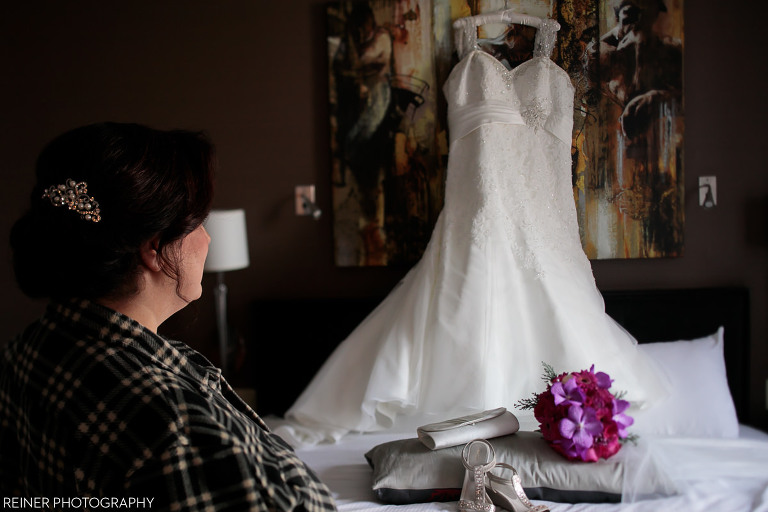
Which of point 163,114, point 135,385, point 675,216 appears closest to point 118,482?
point 135,385

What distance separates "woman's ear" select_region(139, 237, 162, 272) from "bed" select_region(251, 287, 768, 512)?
102 cm

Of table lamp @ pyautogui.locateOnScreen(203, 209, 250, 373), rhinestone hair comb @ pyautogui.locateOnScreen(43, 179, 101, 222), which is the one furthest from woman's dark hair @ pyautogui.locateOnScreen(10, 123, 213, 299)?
table lamp @ pyautogui.locateOnScreen(203, 209, 250, 373)

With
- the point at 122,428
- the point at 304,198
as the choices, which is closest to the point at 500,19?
the point at 304,198

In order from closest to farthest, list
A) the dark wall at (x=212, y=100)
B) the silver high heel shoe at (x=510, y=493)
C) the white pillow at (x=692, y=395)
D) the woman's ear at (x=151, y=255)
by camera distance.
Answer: the woman's ear at (x=151, y=255) → the silver high heel shoe at (x=510, y=493) → the white pillow at (x=692, y=395) → the dark wall at (x=212, y=100)

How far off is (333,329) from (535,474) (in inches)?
39.8

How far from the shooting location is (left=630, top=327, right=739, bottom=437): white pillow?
178 centimetres

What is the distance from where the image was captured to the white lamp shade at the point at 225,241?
2.24 meters

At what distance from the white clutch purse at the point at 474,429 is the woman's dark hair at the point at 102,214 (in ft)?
3.45

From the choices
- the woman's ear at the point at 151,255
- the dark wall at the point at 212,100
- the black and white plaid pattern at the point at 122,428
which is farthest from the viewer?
the dark wall at the point at 212,100

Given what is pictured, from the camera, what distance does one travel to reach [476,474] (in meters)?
1.54

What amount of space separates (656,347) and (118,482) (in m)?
1.65

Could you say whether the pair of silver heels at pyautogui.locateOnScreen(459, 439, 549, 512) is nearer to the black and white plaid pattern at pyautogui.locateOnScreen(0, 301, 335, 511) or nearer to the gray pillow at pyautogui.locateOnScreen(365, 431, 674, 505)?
the gray pillow at pyautogui.locateOnScreen(365, 431, 674, 505)

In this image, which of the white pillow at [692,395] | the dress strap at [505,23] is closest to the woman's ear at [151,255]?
the dress strap at [505,23]

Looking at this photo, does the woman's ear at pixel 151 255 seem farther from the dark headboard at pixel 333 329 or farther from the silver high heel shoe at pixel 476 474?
the dark headboard at pixel 333 329
